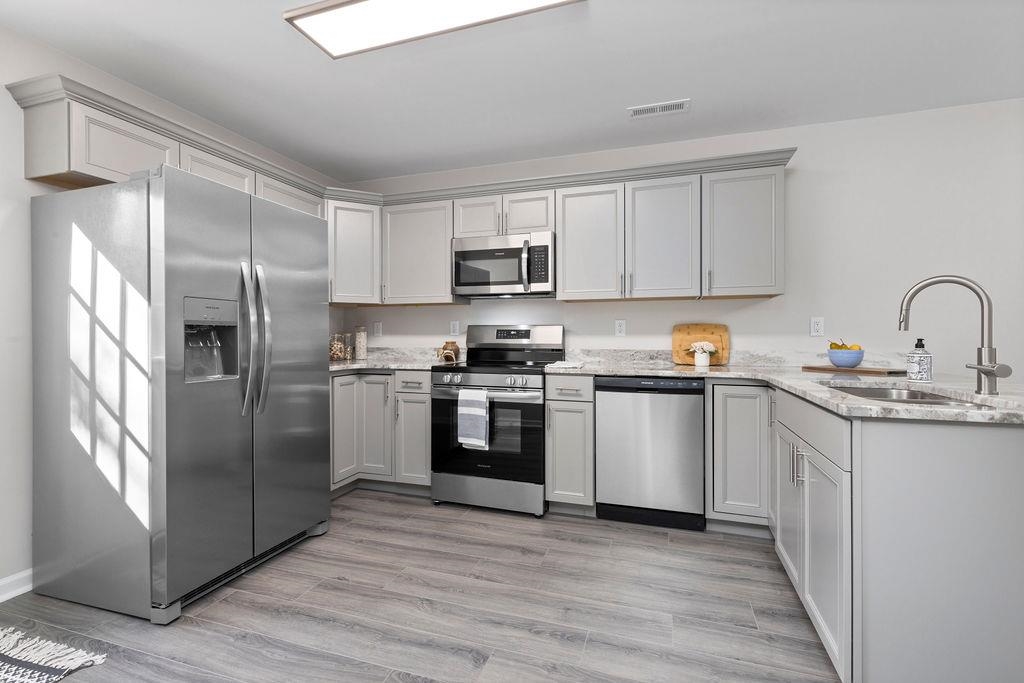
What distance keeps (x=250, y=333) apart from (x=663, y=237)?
251cm

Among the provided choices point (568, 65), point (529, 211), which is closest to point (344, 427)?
point (529, 211)

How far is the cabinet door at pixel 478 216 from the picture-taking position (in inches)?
140

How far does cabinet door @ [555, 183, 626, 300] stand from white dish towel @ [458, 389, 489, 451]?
0.94 meters

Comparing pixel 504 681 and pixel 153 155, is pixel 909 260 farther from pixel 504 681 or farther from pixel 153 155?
pixel 153 155

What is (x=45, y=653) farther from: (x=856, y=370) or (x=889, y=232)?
(x=889, y=232)

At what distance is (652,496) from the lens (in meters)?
2.91

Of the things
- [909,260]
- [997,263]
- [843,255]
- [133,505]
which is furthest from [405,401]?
[997,263]

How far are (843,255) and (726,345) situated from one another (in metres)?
0.91

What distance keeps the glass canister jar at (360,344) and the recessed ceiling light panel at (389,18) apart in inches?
94.7

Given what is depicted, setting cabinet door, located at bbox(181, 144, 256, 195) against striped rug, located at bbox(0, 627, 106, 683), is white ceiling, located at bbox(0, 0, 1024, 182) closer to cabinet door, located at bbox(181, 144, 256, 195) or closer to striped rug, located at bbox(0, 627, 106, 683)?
cabinet door, located at bbox(181, 144, 256, 195)

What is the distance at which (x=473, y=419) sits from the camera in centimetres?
316

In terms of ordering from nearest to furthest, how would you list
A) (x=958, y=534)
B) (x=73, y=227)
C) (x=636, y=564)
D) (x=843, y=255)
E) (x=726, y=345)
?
(x=958, y=534), (x=73, y=227), (x=636, y=564), (x=843, y=255), (x=726, y=345)

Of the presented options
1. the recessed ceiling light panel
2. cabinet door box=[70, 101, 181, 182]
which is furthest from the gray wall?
cabinet door box=[70, 101, 181, 182]

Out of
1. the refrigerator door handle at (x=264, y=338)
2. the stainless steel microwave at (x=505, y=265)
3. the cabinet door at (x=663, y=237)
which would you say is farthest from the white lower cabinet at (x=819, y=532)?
the refrigerator door handle at (x=264, y=338)
